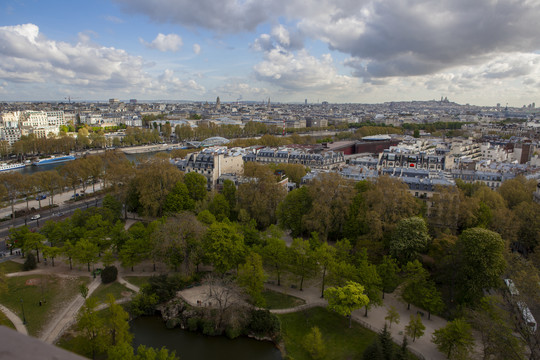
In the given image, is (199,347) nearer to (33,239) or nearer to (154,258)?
(154,258)

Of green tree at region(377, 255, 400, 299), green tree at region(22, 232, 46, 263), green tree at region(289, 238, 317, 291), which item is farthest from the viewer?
green tree at region(22, 232, 46, 263)

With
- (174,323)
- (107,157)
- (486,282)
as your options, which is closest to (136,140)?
(107,157)

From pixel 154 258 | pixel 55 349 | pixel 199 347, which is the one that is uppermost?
pixel 55 349

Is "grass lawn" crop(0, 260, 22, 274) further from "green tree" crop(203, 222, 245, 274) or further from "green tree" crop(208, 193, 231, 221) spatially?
"green tree" crop(208, 193, 231, 221)

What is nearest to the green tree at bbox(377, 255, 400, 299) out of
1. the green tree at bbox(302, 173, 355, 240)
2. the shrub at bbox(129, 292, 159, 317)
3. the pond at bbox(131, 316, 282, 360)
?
the green tree at bbox(302, 173, 355, 240)

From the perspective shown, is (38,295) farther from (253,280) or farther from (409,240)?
(409,240)

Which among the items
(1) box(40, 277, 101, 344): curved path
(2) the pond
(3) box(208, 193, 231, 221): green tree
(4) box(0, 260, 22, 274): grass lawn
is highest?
(3) box(208, 193, 231, 221): green tree
